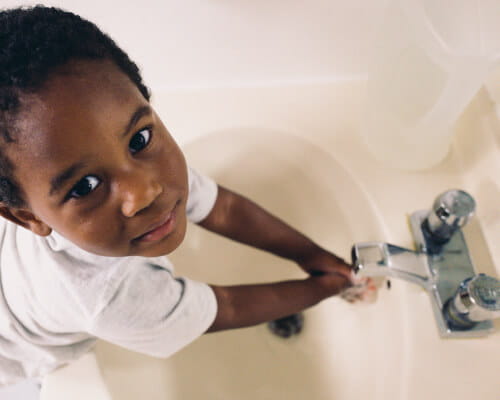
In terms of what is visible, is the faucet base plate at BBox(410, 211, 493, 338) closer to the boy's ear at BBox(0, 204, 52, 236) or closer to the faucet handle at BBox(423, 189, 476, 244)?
the faucet handle at BBox(423, 189, 476, 244)

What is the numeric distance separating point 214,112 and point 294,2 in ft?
0.66

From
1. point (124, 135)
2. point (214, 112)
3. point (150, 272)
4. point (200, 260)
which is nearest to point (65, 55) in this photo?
point (124, 135)

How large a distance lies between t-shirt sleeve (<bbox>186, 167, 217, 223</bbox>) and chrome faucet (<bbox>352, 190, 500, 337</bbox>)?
246 mm

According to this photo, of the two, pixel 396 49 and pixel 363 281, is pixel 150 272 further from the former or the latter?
pixel 396 49

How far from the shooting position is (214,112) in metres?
0.66

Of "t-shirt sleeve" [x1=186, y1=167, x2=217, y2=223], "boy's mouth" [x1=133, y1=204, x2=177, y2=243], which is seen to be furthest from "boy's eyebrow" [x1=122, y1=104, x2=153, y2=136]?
"t-shirt sleeve" [x1=186, y1=167, x2=217, y2=223]

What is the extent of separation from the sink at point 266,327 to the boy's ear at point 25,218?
22 centimetres

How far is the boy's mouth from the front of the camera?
1.37 ft

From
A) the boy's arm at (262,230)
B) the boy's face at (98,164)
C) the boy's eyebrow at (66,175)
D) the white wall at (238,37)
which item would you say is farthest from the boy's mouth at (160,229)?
the white wall at (238,37)

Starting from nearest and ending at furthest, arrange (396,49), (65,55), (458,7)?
(65,55) < (458,7) < (396,49)

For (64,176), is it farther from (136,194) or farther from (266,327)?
(266,327)

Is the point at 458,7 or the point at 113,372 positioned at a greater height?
the point at 458,7

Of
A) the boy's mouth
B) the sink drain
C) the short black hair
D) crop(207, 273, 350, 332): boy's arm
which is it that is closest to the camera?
the short black hair

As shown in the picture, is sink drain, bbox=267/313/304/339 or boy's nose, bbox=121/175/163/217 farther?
Answer: sink drain, bbox=267/313/304/339
